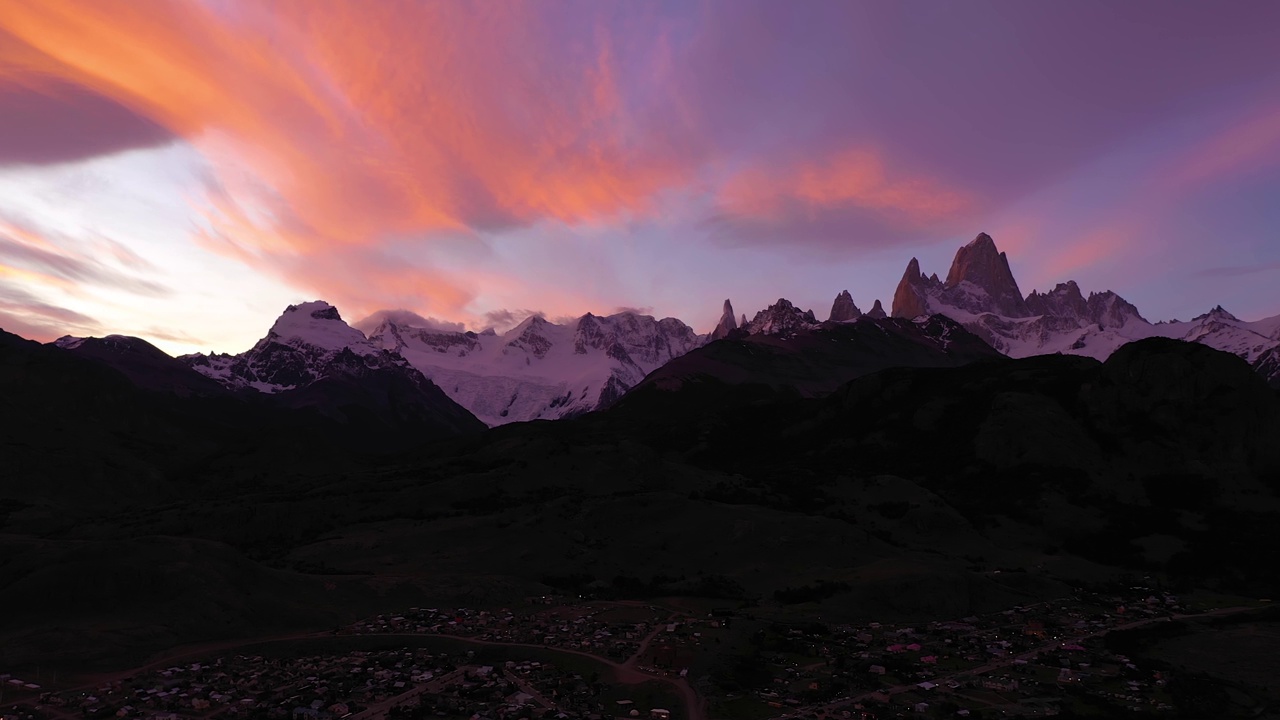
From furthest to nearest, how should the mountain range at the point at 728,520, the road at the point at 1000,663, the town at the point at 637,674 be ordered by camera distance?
the mountain range at the point at 728,520, the road at the point at 1000,663, the town at the point at 637,674

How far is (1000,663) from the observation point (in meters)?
58.9

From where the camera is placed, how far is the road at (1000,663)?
161 feet

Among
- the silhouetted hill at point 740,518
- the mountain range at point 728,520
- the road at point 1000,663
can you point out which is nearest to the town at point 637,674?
the road at point 1000,663

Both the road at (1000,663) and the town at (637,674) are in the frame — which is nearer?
the town at (637,674)

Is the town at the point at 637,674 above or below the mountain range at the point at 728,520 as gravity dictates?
below

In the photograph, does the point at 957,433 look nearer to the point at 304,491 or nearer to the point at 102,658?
the point at 304,491

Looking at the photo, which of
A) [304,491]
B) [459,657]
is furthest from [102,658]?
[304,491]

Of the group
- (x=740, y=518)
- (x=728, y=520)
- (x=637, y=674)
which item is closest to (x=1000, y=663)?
(x=637, y=674)

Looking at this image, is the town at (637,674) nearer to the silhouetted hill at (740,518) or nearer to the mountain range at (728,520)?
the mountain range at (728,520)

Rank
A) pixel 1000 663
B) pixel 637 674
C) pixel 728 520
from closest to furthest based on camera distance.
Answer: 1. pixel 637 674
2. pixel 1000 663
3. pixel 728 520

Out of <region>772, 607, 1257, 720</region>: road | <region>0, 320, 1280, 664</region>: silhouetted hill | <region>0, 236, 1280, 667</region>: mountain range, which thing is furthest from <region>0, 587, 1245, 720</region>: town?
<region>0, 320, 1280, 664</region>: silhouetted hill

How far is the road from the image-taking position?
49.0 metres

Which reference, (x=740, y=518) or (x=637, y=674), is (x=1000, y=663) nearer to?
(x=637, y=674)

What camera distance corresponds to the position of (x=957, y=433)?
538 feet
